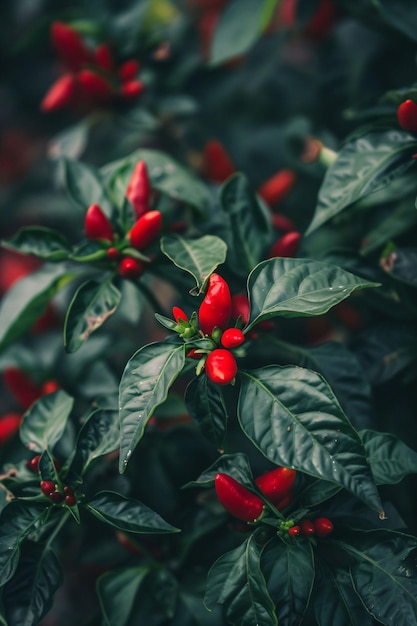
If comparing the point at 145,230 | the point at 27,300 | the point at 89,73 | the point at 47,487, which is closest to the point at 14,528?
the point at 47,487

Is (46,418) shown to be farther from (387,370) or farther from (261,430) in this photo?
(387,370)

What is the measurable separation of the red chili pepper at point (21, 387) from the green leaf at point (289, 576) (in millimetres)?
686

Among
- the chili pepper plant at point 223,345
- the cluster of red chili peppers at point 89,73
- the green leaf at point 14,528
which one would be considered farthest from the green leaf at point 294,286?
the cluster of red chili peppers at point 89,73

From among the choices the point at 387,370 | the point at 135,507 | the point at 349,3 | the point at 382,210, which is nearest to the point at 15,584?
the point at 135,507

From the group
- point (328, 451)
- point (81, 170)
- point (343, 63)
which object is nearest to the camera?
point (328, 451)

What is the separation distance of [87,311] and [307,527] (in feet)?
1.62

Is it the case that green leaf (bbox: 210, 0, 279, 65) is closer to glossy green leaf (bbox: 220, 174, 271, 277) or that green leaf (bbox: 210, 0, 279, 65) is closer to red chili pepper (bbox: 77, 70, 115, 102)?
red chili pepper (bbox: 77, 70, 115, 102)

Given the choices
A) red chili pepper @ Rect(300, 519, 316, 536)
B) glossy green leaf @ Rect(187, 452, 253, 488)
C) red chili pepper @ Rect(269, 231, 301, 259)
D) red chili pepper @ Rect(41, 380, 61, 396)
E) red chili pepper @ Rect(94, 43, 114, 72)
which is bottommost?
red chili pepper @ Rect(300, 519, 316, 536)

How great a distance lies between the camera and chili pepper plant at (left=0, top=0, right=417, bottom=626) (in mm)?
911

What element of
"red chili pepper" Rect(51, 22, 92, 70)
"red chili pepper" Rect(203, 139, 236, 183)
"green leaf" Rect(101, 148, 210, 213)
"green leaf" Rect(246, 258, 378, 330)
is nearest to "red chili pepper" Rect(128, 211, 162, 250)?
"green leaf" Rect(101, 148, 210, 213)

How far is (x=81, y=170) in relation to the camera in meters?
1.27

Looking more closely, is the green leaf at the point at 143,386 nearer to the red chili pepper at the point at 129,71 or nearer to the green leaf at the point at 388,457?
the green leaf at the point at 388,457

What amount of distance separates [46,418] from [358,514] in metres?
0.56

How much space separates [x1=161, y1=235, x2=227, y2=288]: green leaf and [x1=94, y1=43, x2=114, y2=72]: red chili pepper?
68cm
